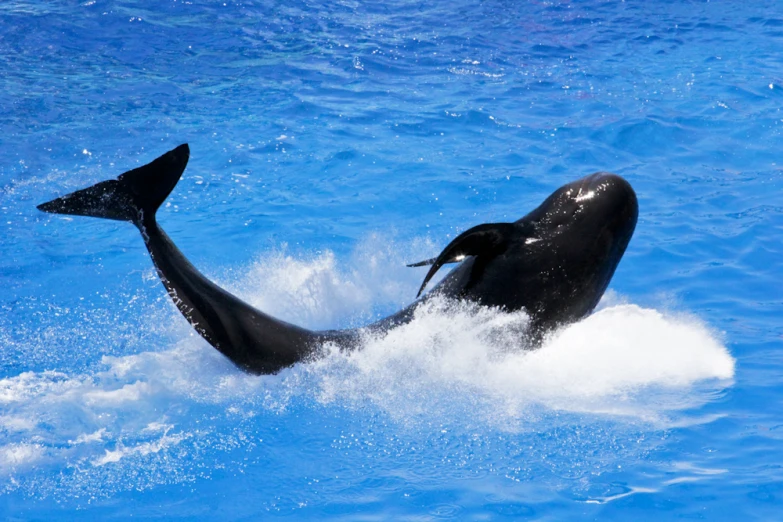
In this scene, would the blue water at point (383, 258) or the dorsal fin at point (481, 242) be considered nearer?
the blue water at point (383, 258)

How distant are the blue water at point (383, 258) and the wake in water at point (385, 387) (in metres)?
0.03

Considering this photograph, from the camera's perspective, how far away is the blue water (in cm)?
587

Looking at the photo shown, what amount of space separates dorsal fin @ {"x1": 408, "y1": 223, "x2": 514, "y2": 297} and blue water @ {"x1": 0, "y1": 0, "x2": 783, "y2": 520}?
54 centimetres

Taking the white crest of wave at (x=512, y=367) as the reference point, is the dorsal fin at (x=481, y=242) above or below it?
above

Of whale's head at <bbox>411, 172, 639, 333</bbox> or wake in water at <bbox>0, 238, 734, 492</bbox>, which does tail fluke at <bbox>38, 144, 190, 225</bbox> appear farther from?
whale's head at <bbox>411, 172, 639, 333</bbox>

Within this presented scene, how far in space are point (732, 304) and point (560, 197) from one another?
2.50 meters

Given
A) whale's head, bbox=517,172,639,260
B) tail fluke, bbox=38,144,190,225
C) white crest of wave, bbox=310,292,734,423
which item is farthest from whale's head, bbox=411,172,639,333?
tail fluke, bbox=38,144,190,225

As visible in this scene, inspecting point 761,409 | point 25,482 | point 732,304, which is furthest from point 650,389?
point 25,482

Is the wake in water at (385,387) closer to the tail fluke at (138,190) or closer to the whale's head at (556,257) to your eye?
the whale's head at (556,257)

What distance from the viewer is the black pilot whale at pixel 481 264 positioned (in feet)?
22.6

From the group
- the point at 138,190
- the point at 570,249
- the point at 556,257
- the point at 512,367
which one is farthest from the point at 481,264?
the point at 138,190

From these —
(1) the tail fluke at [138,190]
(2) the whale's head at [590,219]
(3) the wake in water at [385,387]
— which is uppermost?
(2) the whale's head at [590,219]

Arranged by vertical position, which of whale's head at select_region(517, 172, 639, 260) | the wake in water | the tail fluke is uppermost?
whale's head at select_region(517, 172, 639, 260)

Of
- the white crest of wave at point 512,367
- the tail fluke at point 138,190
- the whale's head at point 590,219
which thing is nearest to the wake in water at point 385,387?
the white crest of wave at point 512,367
